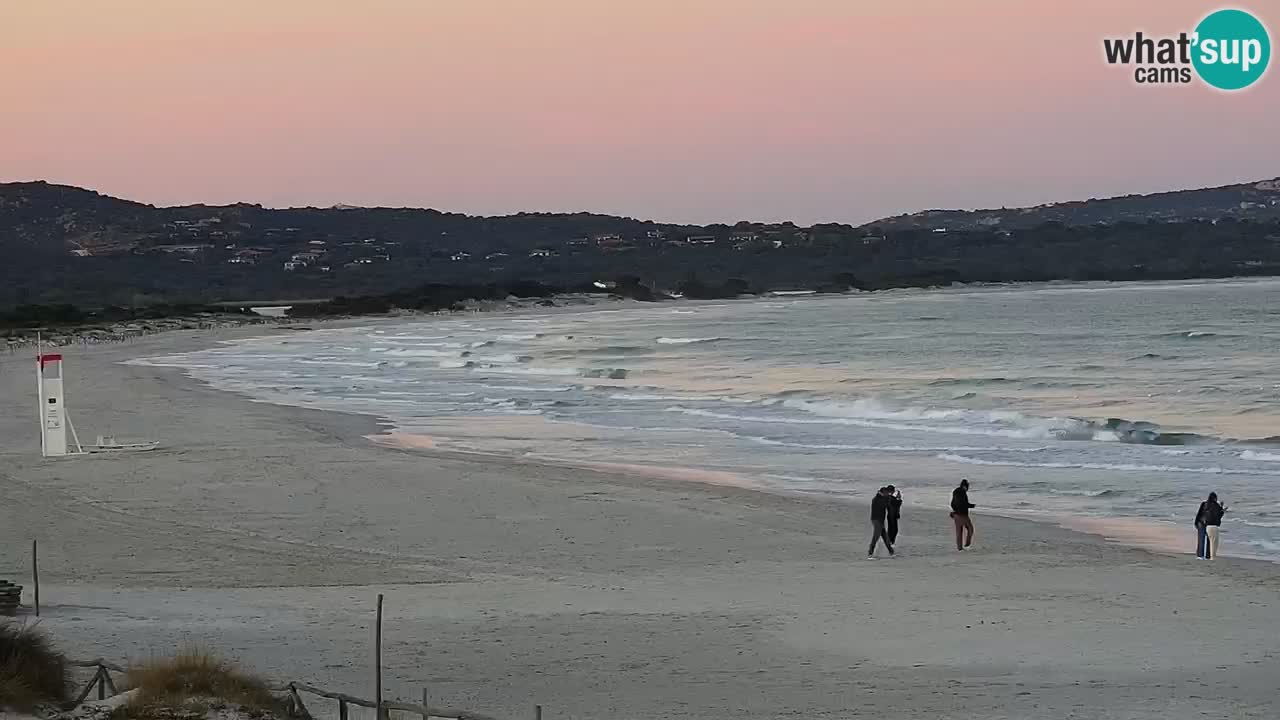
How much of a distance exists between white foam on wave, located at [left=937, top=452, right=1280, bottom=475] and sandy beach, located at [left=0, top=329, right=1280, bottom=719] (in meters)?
5.35

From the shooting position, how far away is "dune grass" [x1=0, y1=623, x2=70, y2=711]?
827cm

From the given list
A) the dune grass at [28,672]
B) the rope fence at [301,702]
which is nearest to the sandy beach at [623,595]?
the rope fence at [301,702]

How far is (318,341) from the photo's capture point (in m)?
77.1

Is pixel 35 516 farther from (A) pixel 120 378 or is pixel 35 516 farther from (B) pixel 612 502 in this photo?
(A) pixel 120 378

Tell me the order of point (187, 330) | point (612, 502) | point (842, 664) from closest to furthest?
1. point (842, 664)
2. point (612, 502)
3. point (187, 330)

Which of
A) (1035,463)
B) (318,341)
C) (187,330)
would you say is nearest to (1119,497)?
(1035,463)

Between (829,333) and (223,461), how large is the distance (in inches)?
2349

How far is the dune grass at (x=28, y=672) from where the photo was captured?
8.27 meters

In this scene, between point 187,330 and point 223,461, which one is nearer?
point 223,461

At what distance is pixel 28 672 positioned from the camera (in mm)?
8836

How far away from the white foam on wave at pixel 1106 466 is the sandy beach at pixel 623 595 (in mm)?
5349

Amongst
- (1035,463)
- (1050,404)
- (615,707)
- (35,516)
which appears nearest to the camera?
(615,707)

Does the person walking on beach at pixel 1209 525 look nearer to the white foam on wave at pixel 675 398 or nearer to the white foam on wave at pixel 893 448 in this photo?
the white foam on wave at pixel 893 448

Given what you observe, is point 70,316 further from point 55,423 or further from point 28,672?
point 28,672
